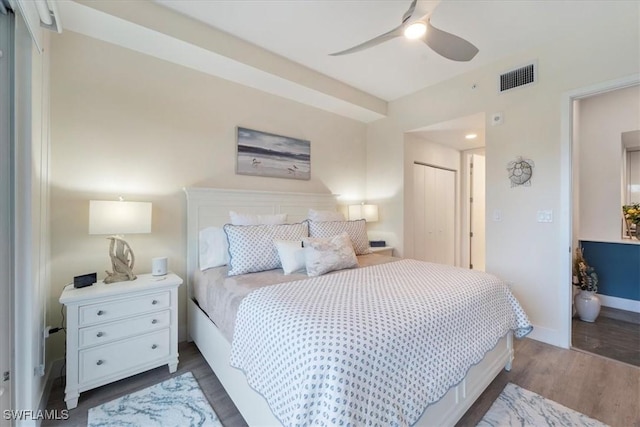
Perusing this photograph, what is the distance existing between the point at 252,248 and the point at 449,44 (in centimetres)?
210

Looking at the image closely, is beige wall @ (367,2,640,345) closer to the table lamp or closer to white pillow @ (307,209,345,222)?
white pillow @ (307,209,345,222)

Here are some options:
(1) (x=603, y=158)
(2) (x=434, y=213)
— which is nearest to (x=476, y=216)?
(2) (x=434, y=213)

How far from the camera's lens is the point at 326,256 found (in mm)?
2125

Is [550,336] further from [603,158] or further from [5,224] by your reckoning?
[5,224]

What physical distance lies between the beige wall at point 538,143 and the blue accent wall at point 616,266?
1594 millimetres

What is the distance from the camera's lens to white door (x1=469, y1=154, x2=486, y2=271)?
15.9ft

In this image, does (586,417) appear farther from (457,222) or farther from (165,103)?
(165,103)

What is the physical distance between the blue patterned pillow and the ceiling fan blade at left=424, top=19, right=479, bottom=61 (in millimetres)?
1851

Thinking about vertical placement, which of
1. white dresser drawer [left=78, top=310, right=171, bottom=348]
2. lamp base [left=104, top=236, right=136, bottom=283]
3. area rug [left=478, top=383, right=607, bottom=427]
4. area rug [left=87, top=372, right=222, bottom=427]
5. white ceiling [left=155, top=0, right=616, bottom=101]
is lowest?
area rug [left=87, top=372, right=222, bottom=427]

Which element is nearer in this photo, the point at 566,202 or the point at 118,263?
the point at 118,263

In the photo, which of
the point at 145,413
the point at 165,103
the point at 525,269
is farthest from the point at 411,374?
the point at 165,103

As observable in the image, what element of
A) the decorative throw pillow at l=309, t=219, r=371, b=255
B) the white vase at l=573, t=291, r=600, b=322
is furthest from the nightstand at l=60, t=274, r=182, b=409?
the white vase at l=573, t=291, r=600, b=322

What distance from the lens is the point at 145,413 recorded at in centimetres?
163

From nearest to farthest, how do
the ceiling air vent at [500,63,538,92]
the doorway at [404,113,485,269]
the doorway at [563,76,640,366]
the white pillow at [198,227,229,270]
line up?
the white pillow at [198,227,229,270] → the ceiling air vent at [500,63,538,92] → the doorway at [563,76,640,366] → the doorway at [404,113,485,269]
